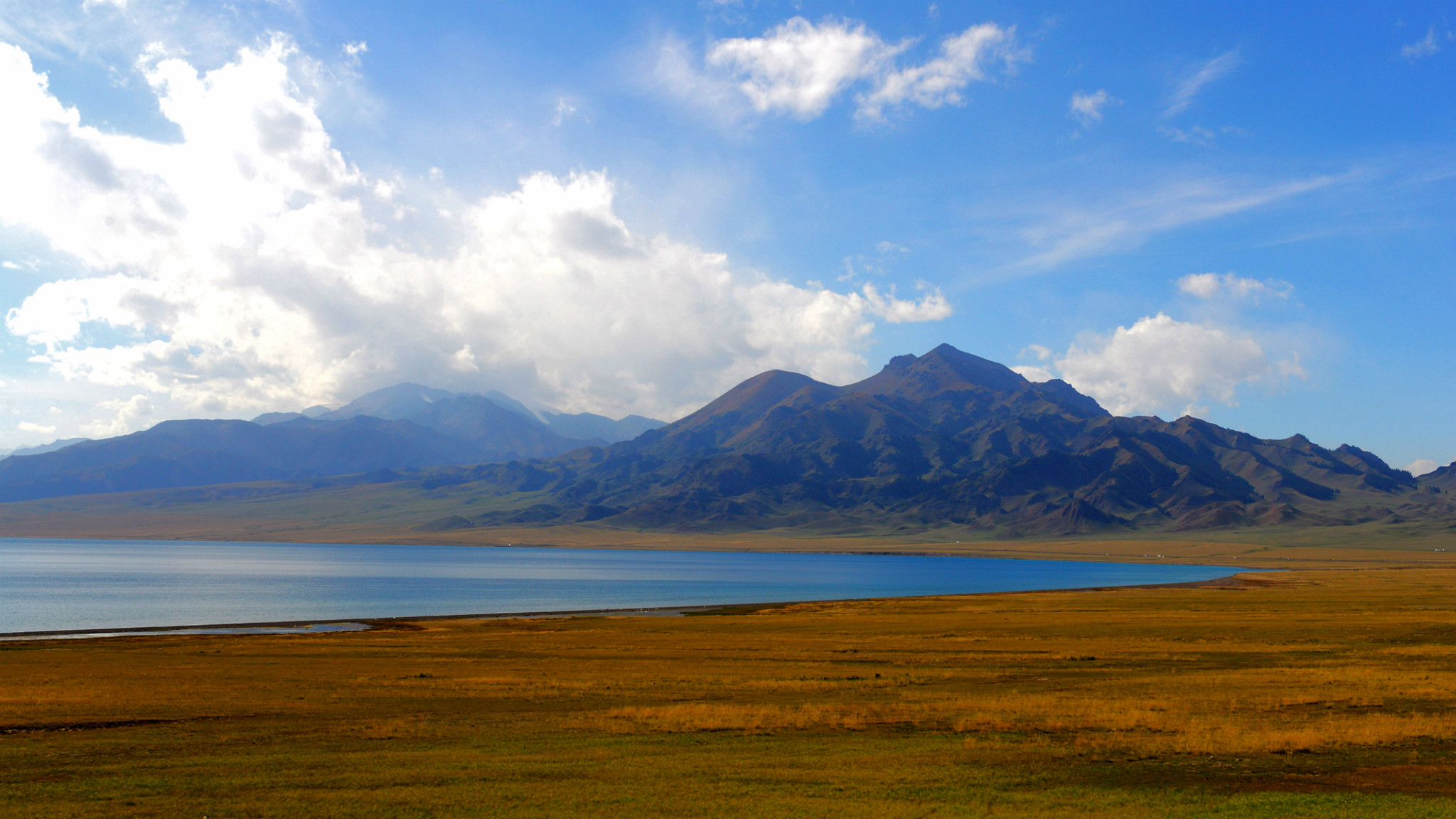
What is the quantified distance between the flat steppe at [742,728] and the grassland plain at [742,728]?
0.13 meters

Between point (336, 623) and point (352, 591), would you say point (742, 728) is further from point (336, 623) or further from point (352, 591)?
point (352, 591)

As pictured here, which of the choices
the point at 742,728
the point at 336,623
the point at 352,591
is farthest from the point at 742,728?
the point at 352,591

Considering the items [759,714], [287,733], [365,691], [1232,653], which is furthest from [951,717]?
[1232,653]

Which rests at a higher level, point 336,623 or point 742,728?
point 742,728

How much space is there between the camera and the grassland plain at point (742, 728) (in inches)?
803

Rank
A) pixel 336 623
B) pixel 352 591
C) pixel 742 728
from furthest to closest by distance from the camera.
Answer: pixel 352 591 → pixel 336 623 → pixel 742 728

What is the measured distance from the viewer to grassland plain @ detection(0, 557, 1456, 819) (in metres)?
20.4

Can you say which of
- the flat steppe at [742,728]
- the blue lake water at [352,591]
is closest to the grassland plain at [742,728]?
the flat steppe at [742,728]

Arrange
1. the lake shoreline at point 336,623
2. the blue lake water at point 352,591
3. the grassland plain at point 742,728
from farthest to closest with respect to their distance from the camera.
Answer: the blue lake water at point 352,591
the lake shoreline at point 336,623
the grassland plain at point 742,728

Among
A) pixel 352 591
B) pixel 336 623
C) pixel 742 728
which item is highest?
pixel 742 728

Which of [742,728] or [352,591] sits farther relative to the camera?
[352,591]

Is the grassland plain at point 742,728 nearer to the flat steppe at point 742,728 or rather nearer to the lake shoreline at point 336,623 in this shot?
the flat steppe at point 742,728

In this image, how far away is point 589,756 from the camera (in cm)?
2506

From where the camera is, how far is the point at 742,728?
2959 cm
